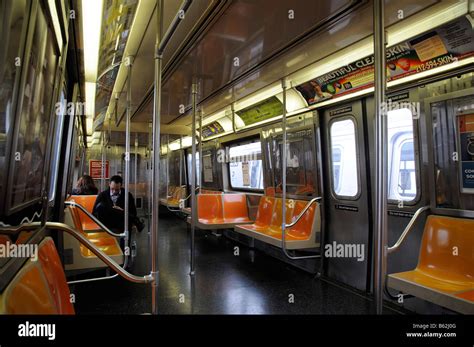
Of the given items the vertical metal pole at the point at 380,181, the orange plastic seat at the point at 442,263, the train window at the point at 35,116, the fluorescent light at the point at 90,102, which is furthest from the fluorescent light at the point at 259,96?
the vertical metal pole at the point at 380,181

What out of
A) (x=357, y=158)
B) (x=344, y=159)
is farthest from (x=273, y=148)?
(x=357, y=158)

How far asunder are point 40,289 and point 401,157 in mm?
3495

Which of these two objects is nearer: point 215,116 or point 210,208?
point 210,208

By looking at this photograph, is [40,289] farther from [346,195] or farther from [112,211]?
[346,195]

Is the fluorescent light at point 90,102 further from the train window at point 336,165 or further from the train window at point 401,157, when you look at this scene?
the train window at point 401,157

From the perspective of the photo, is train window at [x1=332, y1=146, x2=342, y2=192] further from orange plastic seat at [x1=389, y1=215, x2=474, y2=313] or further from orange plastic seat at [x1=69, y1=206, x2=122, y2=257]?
orange plastic seat at [x1=69, y1=206, x2=122, y2=257]

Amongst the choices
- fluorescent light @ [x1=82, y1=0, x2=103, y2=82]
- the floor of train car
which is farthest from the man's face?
fluorescent light @ [x1=82, y1=0, x2=103, y2=82]

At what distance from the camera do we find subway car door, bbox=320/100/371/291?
160 inches

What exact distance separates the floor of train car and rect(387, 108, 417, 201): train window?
1.23 metres

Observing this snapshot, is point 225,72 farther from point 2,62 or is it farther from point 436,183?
point 2,62

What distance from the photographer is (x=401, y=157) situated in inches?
143

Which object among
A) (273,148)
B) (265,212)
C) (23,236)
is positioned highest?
(273,148)

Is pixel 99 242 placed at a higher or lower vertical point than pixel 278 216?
lower

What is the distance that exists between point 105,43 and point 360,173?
3161mm
